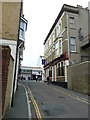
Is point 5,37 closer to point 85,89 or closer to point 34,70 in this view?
point 85,89

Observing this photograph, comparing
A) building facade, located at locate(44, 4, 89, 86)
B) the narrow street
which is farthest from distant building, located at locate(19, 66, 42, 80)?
the narrow street

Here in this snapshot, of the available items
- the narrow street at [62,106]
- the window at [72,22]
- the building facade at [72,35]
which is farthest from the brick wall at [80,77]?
the window at [72,22]

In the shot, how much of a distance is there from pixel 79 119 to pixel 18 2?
10.8m

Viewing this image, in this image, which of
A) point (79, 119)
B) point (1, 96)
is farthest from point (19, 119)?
point (79, 119)

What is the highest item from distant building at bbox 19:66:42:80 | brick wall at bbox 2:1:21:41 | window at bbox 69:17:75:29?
window at bbox 69:17:75:29

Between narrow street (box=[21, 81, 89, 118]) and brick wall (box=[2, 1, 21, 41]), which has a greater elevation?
brick wall (box=[2, 1, 21, 41])

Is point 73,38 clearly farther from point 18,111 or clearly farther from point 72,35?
point 18,111

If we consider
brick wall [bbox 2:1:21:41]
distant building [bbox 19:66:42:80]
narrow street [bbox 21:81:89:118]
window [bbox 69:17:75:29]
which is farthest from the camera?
distant building [bbox 19:66:42:80]

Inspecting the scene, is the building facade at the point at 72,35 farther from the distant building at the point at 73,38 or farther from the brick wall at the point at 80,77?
the brick wall at the point at 80,77

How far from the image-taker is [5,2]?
398 inches

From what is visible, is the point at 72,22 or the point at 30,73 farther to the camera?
the point at 30,73

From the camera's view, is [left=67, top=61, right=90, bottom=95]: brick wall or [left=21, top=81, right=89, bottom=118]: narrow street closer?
[left=21, top=81, right=89, bottom=118]: narrow street

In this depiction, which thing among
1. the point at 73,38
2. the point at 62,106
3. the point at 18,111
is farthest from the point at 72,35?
the point at 18,111

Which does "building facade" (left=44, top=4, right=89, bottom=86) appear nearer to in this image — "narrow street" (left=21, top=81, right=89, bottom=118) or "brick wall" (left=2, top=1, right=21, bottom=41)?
"narrow street" (left=21, top=81, right=89, bottom=118)
